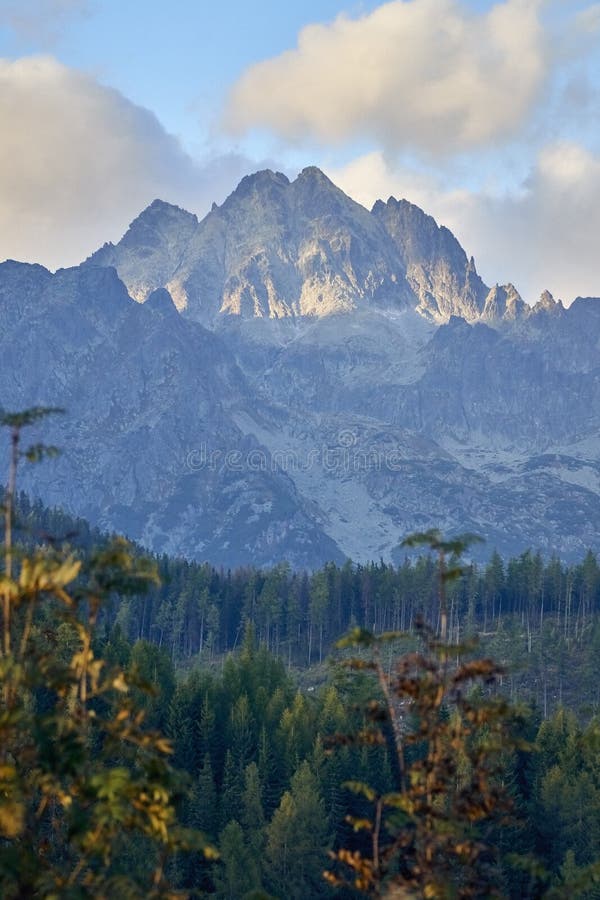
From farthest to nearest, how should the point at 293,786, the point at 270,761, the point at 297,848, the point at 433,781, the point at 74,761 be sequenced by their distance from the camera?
the point at 270,761
the point at 293,786
the point at 297,848
the point at 433,781
the point at 74,761

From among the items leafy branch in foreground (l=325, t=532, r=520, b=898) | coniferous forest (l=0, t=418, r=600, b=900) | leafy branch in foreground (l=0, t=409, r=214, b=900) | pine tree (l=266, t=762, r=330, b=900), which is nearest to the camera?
leafy branch in foreground (l=0, t=409, r=214, b=900)

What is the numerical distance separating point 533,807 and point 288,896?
83.8 ft

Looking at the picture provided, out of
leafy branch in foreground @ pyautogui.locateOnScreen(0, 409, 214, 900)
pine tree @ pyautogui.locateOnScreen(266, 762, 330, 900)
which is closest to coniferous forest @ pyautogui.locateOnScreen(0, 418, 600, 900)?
leafy branch in foreground @ pyautogui.locateOnScreen(0, 409, 214, 900)

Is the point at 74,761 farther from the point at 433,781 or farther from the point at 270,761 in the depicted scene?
the point at 270,761

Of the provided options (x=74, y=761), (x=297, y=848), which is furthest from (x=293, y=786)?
(x=74, y=761)

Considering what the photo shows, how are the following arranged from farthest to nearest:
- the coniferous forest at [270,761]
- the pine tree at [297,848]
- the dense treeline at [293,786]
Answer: the pine tree at [297,848]
the dense treeline at [293,786]
the coniferous forest at [270,761]

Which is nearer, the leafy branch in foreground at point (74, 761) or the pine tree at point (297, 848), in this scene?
the leafy branch in foreground at point (74, 761)

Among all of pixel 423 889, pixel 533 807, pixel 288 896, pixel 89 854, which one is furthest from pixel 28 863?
pixel 533 807

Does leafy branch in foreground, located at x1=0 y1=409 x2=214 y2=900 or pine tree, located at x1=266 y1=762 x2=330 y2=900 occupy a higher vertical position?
leafy branch in foreground, located at x1=0 y1=409 x2=214 y2=900

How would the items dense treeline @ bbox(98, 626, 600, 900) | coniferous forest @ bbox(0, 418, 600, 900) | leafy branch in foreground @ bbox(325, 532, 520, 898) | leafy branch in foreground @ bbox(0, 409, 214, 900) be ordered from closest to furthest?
1. leafy branch in foreground @ bbox(0, 409, 214, 900)
2. coniferous forest @ bbox(0, 418, 600, 900)
3. leafy branch in foreground @ bbox(325, 532, 520, 898)
4. dense treeline @ bbox(98, 626, 600, 900)

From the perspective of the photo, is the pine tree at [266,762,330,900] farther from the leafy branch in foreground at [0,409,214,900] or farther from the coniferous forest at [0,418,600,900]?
the leafy branch in foreground at [0,409,214,900]

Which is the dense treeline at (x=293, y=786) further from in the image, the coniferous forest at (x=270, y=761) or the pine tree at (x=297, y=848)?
the coniferous forest at (x=270, y=761)

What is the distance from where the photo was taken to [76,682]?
23203 millimetres

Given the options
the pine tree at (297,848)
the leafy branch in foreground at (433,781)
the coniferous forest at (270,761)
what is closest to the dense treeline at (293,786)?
the pine tree at (297,848)
